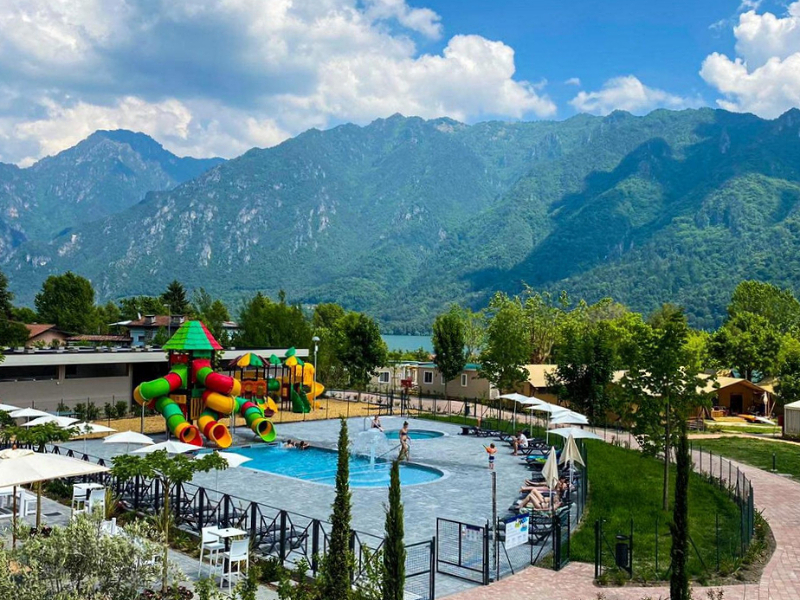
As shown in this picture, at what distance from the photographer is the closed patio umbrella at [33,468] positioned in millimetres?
12781

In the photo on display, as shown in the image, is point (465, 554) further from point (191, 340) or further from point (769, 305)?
point (769, 305)

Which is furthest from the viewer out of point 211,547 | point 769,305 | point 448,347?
point 769,305

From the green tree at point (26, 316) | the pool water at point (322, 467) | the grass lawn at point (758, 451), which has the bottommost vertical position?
the pool water at point (322, 467)

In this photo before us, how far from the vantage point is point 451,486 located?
2355 centimetres

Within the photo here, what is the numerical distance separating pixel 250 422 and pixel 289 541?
1708 centimetres

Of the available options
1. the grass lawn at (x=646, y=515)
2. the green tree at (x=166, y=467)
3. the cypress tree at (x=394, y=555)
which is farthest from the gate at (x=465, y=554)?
the green tree at (x=166, y=467)

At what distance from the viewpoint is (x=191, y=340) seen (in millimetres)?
30219

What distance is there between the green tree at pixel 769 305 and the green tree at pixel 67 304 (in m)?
77.8

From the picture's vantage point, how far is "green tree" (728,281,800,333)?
80.6 meters

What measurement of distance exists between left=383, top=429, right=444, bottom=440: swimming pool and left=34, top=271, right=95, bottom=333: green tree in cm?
6109

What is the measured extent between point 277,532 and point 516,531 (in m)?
5.57

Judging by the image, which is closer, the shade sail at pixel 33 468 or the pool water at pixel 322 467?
the shade sail at pixel 33 468

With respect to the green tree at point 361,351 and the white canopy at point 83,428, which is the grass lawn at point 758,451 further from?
the green tree at point 361,351

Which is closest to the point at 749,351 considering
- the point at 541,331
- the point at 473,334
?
the point at 541,331
